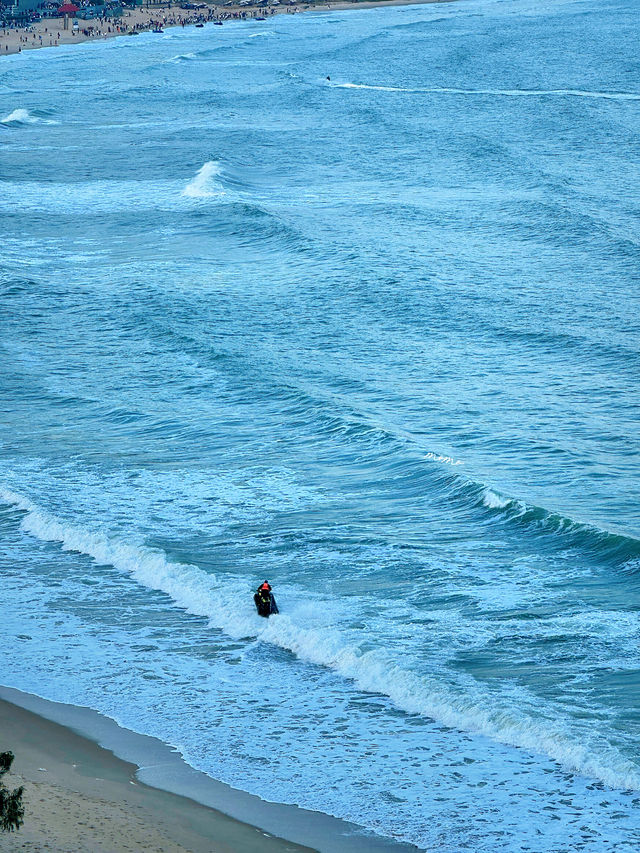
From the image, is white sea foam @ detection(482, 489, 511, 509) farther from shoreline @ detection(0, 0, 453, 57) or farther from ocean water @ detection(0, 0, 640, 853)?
shoreline @ detection(0, 0, 453, 57)

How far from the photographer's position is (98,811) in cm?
1491

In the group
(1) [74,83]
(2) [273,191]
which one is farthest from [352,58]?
(2) [273,191]

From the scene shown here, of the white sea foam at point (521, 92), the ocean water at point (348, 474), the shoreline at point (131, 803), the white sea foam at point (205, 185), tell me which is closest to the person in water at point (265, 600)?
the ocean water at point (348, 474)

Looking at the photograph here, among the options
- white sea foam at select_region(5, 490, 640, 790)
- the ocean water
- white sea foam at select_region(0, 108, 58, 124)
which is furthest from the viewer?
white sea foam at select_region(0, 108, 58, 124)

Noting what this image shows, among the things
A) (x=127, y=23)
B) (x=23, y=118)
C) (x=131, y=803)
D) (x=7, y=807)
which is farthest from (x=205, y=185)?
(x=127, y=23)

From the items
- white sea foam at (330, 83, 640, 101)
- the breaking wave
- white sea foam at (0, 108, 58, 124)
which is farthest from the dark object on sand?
white sea foam at (330, 83, 640, 101)

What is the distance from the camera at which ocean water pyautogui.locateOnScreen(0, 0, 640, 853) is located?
1720 centimetres

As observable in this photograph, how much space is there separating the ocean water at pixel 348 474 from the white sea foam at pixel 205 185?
249 mm

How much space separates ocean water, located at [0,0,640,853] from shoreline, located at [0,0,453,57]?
97.7 meters

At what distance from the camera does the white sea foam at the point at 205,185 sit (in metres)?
60.2

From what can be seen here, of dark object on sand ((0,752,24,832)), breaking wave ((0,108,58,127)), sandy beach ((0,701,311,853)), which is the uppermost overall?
breaking wave ((0,108,58,127))

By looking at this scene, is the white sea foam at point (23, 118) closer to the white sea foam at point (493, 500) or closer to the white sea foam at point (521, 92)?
the white sea foam at point (521, 92)

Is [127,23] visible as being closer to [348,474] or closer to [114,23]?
[114,23]

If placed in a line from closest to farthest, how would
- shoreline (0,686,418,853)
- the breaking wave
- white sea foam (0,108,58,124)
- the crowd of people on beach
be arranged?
shoreline (0,686,418,853)
the breaking wave
white sea foam (0,108,58,124)
the crowd of people on beach
